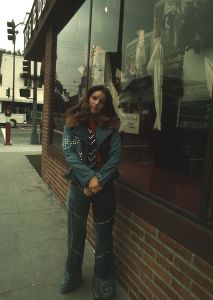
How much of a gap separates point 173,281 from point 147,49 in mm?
2509

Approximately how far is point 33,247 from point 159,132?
6.73ft

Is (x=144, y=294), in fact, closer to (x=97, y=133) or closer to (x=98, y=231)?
(x=98, y=231)

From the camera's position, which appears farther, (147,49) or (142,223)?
(147,49)

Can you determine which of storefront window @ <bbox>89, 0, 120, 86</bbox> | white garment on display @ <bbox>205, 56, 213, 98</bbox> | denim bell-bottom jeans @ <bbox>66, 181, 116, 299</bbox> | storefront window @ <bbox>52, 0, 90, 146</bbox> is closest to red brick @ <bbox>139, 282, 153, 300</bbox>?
denim bell-bottom jeans @ <bbox>66, 181, 116, 299</bbox>

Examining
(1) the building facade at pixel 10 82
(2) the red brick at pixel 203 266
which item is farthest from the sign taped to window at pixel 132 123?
(1) the building facade at pixel 10 82

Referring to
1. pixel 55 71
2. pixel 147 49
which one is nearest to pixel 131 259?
pixel 147 49

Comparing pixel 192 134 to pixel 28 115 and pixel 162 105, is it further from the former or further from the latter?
pixel 28 115

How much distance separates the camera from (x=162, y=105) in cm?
354

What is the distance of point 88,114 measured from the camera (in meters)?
2.80

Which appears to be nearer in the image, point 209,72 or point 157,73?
point 209,72

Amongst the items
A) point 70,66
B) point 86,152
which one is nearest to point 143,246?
point 86,152

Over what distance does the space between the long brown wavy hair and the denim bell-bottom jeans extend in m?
0.53

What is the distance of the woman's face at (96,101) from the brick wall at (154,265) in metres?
1.02

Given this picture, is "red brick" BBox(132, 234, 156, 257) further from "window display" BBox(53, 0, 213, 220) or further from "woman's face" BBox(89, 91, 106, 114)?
"woman's face" BBox(89, 91, 106, 114)
